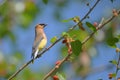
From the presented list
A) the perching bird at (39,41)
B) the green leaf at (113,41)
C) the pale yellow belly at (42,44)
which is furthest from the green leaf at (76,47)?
the pale yellow belly at (42,44)

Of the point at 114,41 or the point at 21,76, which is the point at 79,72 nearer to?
the point at 21,76

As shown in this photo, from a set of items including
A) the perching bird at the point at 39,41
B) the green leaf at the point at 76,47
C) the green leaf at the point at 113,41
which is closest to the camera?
the green leaf at the point at 76,47

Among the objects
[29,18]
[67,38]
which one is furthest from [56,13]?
[67,38]

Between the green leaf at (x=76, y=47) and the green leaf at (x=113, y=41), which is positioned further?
the green leaf at (x=113, y=41)

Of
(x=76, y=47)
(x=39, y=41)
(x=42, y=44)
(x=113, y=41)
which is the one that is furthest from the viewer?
(x=39, y=41)

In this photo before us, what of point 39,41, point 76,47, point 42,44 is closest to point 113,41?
point 76,47

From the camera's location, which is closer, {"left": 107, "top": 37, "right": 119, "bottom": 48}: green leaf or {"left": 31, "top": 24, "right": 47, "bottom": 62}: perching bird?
{"left": 107, "top": 37, "right": 119, "bottom": 48}: green leaf

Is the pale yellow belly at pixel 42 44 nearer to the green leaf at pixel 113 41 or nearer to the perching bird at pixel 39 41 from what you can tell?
the perching bird at pixel 39 41

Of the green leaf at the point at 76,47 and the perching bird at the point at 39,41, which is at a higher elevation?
the green leaf at the point at 76,47

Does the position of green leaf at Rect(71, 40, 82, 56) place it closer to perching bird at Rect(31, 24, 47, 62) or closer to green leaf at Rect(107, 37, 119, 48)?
green leaf at Rect(107, 37, 119, 48)

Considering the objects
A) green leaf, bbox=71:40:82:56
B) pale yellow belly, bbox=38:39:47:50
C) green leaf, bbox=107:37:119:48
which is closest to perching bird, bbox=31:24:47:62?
pale yellow belly, bbox=38:39:47:50

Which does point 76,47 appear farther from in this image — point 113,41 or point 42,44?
point 42,44

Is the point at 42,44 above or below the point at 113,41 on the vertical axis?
below

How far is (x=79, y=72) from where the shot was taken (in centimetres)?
854
